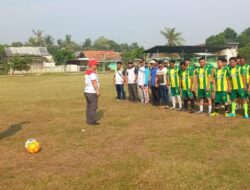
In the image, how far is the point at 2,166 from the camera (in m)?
6.70

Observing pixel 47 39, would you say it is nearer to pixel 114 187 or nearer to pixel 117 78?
pixel 117 78

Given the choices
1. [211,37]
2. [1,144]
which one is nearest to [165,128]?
[1,144]

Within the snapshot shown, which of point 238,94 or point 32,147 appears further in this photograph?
point 238,94

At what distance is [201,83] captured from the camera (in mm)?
11742

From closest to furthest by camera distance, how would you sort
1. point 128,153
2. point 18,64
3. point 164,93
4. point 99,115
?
point 128,153 < point 99,115 < point 164,93 < point 18,64

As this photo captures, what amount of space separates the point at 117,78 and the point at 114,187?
1123 centimetres

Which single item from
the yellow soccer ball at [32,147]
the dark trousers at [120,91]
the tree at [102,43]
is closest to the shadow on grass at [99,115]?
the dark trousers at [120,91]

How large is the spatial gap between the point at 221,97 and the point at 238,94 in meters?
0.73

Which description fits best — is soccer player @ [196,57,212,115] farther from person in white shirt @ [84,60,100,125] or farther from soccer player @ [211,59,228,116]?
person in white shirt @ [84,60,100,125]

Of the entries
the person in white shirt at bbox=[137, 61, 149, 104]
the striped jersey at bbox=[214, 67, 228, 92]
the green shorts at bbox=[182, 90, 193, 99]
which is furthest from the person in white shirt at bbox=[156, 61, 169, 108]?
the striped jersey at bbox=[214, 67, 228, 92]

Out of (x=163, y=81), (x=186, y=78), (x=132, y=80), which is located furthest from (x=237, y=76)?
(x=132, y=80)

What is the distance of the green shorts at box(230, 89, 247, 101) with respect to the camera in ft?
35.8

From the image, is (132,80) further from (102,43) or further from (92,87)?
(102,43)

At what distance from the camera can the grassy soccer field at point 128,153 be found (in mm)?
5699
